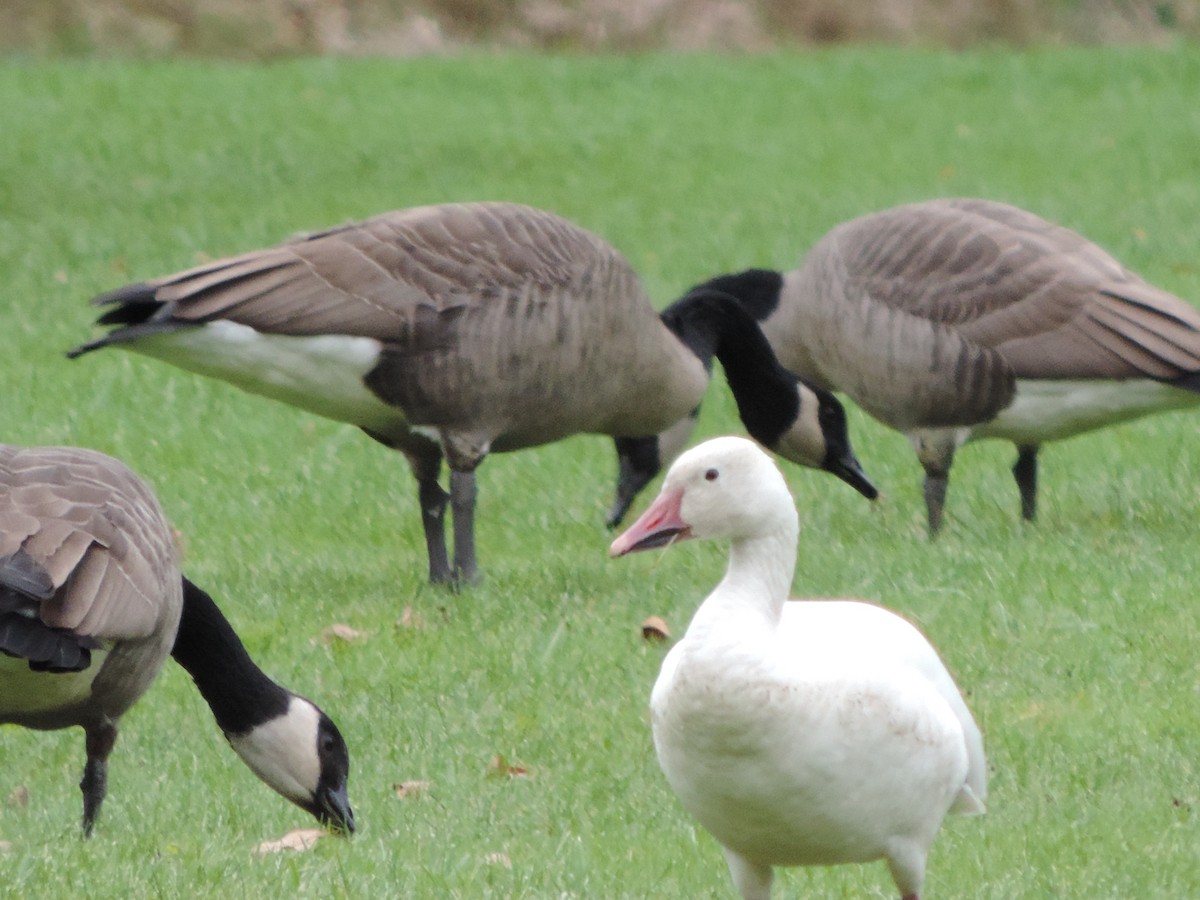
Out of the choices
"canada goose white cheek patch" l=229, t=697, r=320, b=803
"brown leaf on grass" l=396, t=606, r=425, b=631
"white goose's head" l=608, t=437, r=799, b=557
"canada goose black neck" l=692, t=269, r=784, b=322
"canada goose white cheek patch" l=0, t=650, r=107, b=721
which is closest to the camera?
"white goose's head" l=608, t=437, r=799, b=557

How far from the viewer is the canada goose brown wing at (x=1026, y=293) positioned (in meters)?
8.12

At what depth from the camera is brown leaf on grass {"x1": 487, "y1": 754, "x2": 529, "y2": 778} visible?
5.73 m

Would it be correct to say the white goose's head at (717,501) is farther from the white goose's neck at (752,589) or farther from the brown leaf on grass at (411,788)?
the brown leaf on grass at (411,788)

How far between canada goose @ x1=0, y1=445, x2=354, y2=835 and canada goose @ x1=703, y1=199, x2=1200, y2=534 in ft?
12.1

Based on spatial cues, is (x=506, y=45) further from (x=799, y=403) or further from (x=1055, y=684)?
(x=1055, y=684)

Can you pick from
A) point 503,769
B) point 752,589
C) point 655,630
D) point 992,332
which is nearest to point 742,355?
point 992,332

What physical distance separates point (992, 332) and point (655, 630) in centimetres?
222

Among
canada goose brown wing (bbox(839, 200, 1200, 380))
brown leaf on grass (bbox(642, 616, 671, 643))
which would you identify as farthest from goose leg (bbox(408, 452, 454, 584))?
canada goose brown wing (bbox(839, 200, 1200, 380))

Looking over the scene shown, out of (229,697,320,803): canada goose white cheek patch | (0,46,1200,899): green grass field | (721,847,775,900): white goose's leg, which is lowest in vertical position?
(0,46,1200,899): green grass field

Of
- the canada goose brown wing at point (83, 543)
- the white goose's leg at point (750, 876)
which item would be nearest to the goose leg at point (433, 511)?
the canada goose brown wing at point (83, 543)

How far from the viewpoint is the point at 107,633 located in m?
4.77

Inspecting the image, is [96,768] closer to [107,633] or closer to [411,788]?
[107,633]

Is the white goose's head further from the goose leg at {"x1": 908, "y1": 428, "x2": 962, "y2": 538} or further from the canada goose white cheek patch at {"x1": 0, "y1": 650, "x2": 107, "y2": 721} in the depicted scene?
the goose leg at {"x1": 908, "y1": 428, "x2": 962, "y2": 538}

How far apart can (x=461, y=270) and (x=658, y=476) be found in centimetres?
214
